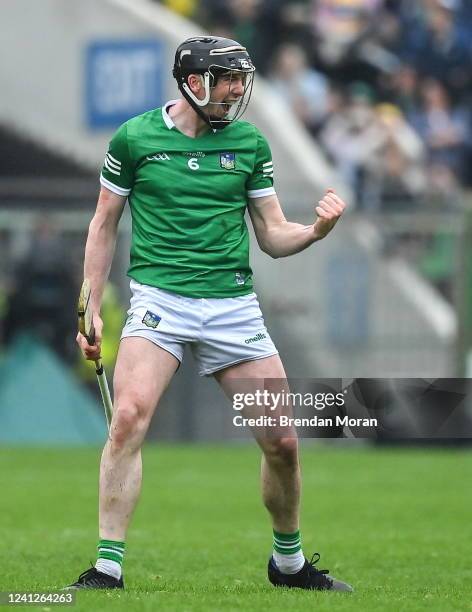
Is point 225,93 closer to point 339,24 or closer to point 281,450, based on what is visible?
point 281,450

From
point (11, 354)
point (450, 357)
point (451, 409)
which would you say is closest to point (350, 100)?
point (450, 357)

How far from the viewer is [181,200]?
7.88m

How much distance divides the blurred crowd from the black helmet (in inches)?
488

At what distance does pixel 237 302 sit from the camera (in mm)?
8008

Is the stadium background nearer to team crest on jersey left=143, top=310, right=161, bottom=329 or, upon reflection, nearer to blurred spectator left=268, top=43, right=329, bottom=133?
blurred spectator left=268, top=43, right=329, bottom=133

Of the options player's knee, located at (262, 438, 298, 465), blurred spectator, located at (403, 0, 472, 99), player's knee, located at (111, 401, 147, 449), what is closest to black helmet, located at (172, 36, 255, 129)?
player's knee, located at (111, 401, 147, 449)

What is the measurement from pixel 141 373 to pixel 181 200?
2.88 ft

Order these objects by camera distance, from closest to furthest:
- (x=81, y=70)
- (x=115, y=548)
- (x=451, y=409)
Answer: (x=115, y=548) < (x=451, y=409) < (x=81, y=70)

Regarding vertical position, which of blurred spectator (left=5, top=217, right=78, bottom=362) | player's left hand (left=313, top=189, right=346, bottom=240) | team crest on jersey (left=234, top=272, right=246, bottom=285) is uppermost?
player's left hand (left=313, top=189, right=346, bottom=240)

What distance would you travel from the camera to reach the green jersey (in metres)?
7.88

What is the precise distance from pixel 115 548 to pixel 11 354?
11.6 metres

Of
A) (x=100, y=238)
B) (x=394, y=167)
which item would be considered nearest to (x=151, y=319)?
(x=100, y=238)

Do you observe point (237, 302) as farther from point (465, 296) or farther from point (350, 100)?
point (350, 100)

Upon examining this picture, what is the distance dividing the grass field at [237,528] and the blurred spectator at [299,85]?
516 cm
